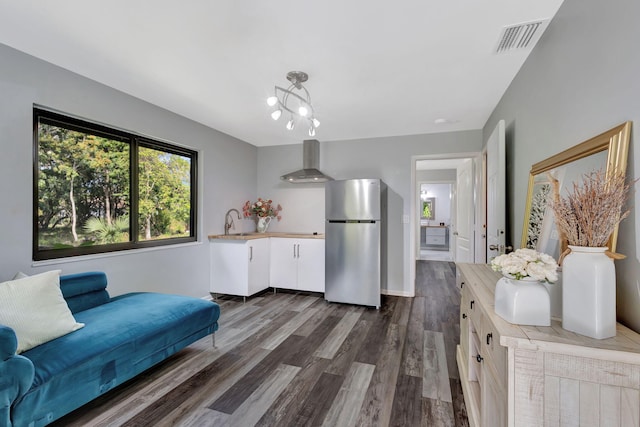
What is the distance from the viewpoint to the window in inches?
92.4

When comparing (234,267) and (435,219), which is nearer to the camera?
(234,267)

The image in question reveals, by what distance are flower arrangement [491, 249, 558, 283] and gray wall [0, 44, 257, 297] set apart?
10.2 feet

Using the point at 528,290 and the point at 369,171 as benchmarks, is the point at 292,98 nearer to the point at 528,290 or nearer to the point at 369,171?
the point at 369,171

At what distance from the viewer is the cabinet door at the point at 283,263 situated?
429 centimetres

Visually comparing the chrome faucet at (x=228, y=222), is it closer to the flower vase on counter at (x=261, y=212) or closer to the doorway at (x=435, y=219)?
the flower vase on counter at (x=261, y=212)

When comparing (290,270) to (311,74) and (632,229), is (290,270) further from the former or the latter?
(632,229)

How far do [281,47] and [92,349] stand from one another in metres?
2.25

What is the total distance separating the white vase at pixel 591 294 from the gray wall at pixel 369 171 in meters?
3.19

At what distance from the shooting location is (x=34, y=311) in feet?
5.44

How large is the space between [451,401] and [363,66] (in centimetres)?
249

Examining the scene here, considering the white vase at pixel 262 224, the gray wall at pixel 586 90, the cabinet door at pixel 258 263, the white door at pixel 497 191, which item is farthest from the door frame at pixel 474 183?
the white vase at pixel 262 224

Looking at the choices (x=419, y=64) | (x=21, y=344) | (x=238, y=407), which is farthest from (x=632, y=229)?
(x=21, y=344)

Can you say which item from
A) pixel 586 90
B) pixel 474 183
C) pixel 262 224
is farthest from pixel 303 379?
pixel 474 183

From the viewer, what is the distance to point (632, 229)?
1057 millimetres
